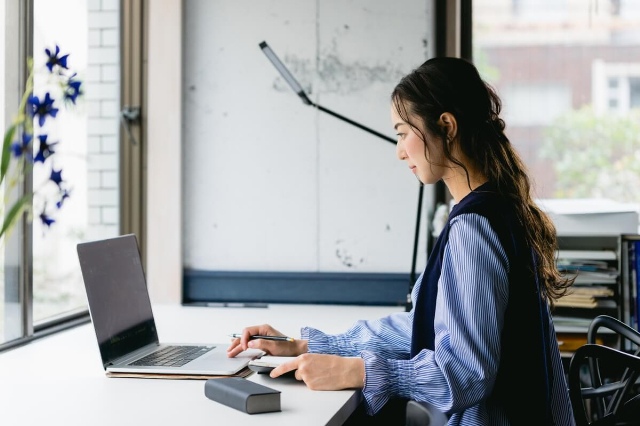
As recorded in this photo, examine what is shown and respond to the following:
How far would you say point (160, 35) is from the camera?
10.6ft

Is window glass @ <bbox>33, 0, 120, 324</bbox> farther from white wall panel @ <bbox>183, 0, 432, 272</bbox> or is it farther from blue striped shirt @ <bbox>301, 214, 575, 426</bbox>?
blue striped shirt @ <bbox>301, 214, 575, 426</bbox>

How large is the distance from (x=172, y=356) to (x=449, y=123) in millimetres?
871

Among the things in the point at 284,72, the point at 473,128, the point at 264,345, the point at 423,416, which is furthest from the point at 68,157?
the point at 423,416

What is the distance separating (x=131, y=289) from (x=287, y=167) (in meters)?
1.25

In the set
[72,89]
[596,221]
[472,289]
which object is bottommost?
[472,289]

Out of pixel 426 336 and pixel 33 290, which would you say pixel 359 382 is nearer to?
pixel 426 336

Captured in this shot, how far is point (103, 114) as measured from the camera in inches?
126

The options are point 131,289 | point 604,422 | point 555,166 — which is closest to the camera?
point 604,422

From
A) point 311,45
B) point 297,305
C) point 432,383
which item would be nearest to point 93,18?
point 311,45

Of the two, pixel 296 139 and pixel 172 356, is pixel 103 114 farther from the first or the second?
pixel 172 356

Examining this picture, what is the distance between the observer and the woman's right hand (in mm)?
1954

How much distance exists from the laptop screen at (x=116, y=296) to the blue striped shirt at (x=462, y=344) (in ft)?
2.08

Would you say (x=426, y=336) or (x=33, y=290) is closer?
(x=426, y=336)

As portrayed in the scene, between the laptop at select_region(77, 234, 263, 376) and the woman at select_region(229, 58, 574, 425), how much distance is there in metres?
0.31
